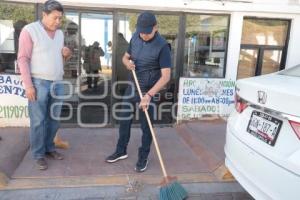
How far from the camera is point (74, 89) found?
18.4ft

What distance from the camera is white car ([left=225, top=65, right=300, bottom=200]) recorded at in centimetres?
218

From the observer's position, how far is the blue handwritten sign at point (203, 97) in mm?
5729

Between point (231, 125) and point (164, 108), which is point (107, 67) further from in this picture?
point (231, 125)

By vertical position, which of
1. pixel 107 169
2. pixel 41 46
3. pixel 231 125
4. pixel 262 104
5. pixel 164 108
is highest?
pixel 41 46

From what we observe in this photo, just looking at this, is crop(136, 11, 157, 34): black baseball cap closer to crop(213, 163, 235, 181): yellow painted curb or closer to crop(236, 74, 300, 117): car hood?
crop(236, 74, 300, 117): car hood

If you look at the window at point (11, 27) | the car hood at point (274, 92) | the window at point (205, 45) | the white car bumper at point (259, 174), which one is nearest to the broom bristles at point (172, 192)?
the white car bumper at point (259, 174)

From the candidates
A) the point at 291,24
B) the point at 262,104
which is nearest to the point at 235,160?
the point at 262,104

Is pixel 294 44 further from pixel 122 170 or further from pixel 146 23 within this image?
pixel 122 170

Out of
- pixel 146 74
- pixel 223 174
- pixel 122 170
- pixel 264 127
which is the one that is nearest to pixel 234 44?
pixel 146 74

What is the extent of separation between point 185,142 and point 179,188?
182cm

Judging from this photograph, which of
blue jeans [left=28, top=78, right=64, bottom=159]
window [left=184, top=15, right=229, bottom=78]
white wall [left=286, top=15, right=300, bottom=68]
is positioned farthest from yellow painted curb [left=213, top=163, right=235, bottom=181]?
white wall [left=286, top=15, right=300, bottom=68]

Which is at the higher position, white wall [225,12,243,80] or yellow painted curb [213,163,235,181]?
white wall [225,12,243,80]

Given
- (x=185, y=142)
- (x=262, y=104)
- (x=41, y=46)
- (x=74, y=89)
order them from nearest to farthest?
1. (x=262, y=104)
2. (x=41, y=46)
3. (x=185, y=142)
4. (x=74, y=89)

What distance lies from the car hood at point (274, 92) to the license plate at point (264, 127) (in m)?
0.10
